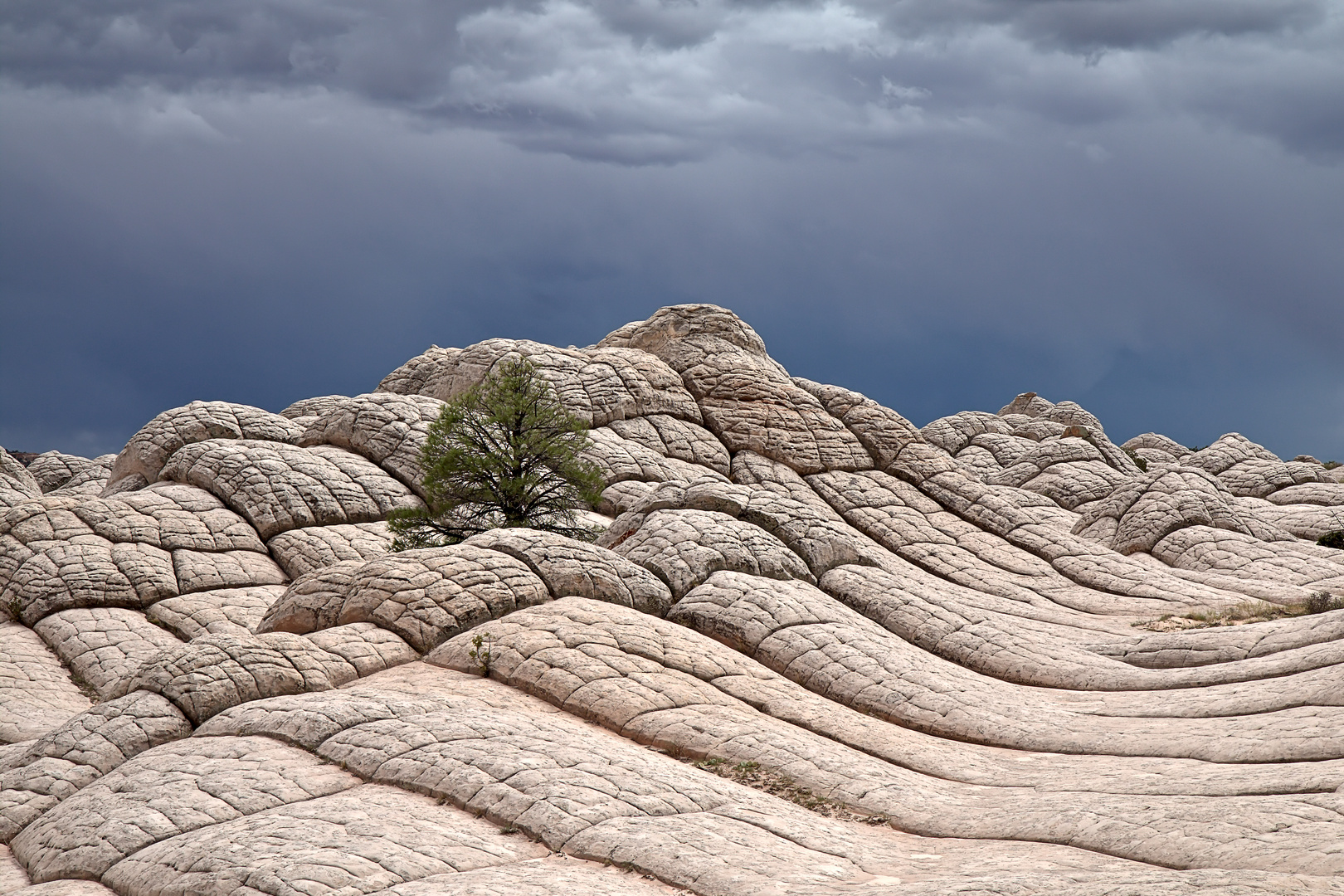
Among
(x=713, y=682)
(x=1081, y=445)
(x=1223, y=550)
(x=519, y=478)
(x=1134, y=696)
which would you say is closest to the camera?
(x=713, y=682)

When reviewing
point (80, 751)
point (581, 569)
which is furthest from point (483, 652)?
point (80, 751)

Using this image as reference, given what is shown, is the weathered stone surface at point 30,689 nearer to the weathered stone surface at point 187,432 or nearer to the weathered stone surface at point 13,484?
Answer: the weathered stone surface at point 187,432

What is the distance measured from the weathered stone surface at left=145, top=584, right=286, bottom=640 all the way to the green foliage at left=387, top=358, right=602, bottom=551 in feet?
12.1

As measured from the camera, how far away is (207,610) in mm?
24078

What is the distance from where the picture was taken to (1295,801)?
454 inches

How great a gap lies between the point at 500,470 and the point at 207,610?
305 inches

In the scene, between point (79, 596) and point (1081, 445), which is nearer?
point (79, 596)

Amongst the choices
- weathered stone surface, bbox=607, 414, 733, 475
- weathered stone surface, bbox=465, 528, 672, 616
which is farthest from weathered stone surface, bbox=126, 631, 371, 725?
weathered stone surface, bbox=607, 414, 733, 475

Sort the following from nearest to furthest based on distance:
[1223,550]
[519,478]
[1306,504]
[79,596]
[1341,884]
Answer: [1341,884] → [79,596] → [519,478] → [1223,550] → [1306,504]

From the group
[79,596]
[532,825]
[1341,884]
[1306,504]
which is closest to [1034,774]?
[1341,884]

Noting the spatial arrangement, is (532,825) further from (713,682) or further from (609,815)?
(713,682)

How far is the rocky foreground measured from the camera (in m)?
10.9

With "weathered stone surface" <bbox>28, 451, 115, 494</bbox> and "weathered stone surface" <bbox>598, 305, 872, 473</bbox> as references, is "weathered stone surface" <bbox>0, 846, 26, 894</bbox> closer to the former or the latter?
"weathered stone surface" <bbox>598, 305, 872, 473</bbox>

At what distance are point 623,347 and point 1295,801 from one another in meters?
31.7
